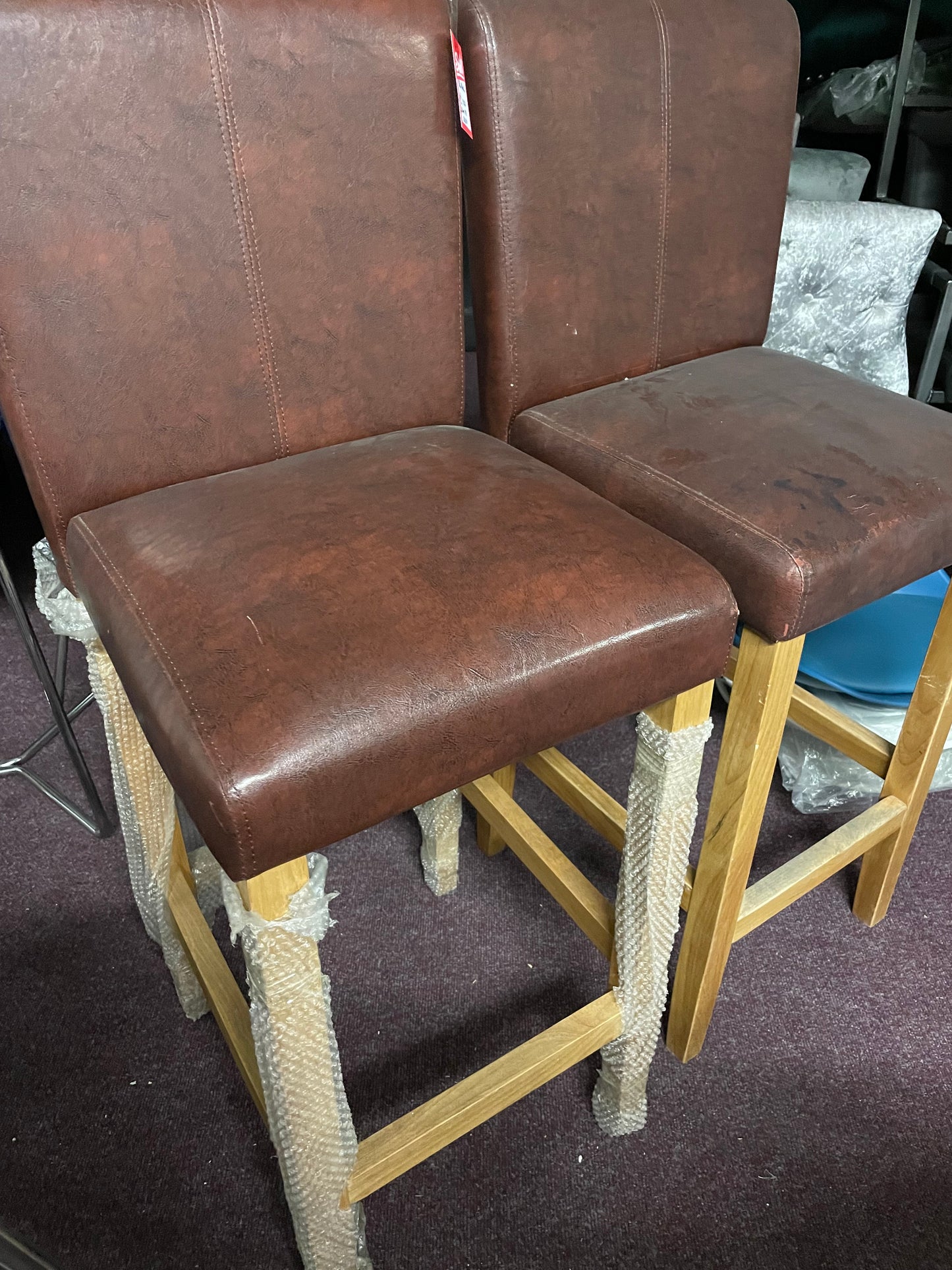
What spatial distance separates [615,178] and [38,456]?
1.91ft

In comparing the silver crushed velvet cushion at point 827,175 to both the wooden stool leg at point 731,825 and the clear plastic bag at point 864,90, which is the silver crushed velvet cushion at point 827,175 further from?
the wooden stool leg at point 731,825

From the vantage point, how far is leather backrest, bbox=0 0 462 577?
0.66 metres

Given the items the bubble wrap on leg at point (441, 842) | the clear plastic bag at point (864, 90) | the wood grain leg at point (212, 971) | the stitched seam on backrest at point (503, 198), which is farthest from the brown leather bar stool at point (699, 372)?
the clear plastic bag at point (864, 90)

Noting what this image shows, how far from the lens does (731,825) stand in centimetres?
86

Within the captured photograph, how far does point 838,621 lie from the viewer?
1.40 metres

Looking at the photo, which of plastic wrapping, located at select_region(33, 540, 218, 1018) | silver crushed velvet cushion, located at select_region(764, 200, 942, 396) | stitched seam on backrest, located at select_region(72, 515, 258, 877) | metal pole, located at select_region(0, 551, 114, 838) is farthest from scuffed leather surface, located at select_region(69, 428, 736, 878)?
silver crushed velvet cushion, located at select_region(764, 200, 942, 396)

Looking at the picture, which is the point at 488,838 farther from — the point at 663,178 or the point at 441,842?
the point at 663,178

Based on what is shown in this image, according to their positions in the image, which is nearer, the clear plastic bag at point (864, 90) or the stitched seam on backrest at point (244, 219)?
the stitched seam on backrest at point (244, 219)

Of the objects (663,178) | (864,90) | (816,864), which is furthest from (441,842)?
(864,90)

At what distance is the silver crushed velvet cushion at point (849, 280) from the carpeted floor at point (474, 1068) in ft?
2.72

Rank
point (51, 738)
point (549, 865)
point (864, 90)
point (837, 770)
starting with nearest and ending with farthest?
point (549, 865), point (837, 770), point (51, 738), point (864, 90)

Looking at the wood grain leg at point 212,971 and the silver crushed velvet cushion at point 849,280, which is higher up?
the silver crushed velvet cushion at point 849,280

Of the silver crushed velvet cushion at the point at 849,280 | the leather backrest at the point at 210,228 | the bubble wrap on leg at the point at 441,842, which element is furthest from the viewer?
the silver crushed velvet cushion at the point at 849,280

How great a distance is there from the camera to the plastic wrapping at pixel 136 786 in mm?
844
